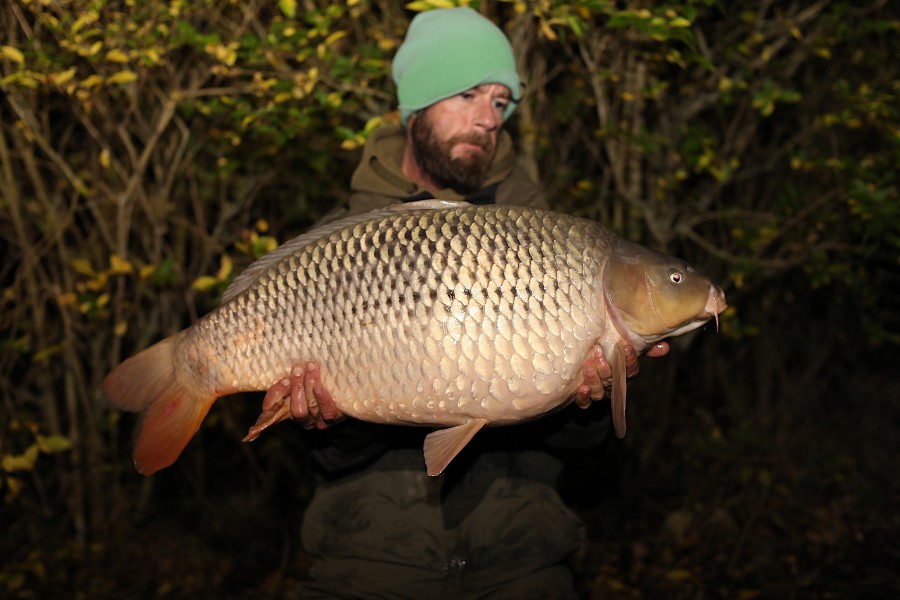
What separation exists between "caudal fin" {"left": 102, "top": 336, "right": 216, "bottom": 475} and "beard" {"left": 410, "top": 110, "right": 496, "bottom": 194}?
787mm

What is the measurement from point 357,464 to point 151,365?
51 centimetres


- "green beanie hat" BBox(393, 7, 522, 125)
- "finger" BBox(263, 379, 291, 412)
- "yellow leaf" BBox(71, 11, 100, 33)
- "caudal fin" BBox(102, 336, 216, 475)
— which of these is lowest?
"caudal fin" BBox(102, 336, 216, 475)

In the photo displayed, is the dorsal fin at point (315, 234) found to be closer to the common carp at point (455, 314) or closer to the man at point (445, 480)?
the common carp at point (455, 314)

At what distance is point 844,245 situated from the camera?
315 cm

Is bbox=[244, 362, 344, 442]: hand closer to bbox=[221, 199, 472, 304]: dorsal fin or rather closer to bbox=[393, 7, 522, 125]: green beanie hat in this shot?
bbox=[221, 199, 472, 304]: dorsal fin

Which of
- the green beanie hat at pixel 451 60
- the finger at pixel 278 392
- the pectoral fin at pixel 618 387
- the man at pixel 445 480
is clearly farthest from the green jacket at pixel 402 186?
the pectoral fin at pixel 618 387

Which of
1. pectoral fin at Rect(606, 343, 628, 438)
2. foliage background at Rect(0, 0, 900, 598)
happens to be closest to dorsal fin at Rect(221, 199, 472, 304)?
pectoral fin at Rect(606, 343, 628, 438)

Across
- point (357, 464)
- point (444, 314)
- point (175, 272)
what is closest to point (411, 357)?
point (444, 314)

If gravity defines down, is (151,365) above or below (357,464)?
above

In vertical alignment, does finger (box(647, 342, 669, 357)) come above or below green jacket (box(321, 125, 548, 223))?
below

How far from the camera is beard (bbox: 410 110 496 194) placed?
2.21m

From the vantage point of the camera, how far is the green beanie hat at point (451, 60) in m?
2.26

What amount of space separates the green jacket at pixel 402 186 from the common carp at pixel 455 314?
41 centimetres

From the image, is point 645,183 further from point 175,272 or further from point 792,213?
point 175,272
